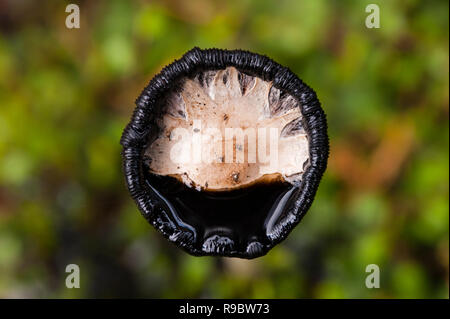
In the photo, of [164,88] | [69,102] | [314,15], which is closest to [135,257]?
[69,102]

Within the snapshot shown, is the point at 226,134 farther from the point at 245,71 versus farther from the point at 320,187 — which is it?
the point at 320,187

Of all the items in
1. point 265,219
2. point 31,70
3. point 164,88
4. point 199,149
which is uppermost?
point 31,70

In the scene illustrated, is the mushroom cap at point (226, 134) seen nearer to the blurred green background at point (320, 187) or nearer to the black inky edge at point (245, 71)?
the black inky edge at point (245, 71)

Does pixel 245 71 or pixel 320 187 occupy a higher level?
pixel 320 187

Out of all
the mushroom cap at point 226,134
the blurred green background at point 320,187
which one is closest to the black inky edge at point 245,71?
the mushroom cap at point 226,134

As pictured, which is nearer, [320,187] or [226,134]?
[226,134]

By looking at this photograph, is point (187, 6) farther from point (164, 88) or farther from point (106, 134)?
point (164, 88)

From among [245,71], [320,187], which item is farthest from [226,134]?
[320,187]
